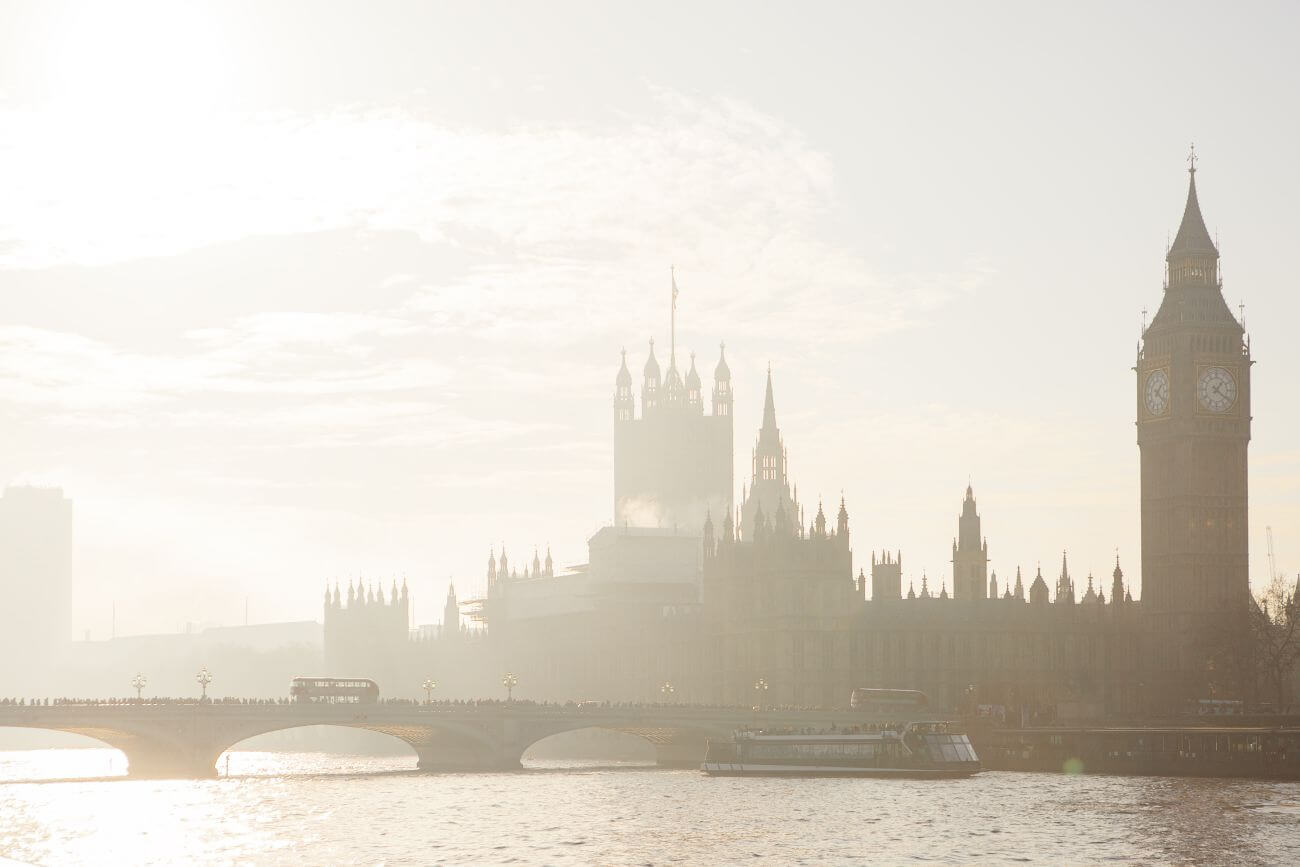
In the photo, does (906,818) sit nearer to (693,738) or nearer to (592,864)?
(592,864)

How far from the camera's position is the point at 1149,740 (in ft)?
518

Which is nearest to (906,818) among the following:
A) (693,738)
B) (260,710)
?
(260,710)

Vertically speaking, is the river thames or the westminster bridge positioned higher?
the westminster bridge

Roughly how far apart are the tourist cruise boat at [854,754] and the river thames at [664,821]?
3.85 meters

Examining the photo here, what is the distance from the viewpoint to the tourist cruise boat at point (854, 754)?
519ft

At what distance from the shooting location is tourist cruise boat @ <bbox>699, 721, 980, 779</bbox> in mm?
158125

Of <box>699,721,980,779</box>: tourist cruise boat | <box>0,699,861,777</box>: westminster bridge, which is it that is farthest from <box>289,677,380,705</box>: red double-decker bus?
<box>699,721,980,779</box>: tourist cruise boat

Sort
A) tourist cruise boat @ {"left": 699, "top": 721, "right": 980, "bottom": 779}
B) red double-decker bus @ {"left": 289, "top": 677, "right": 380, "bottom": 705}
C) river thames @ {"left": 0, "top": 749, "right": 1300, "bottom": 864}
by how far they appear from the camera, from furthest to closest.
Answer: red double-decker bus @ {"left": 289, "top": 677, "right": 380, "bottom": 705} < tourist cruise boat @ {"left": 699, "top": 721, "right": 980, "bottom": 779} < river thames @ {"left": 0, "top": 749, "right": 1300, "bottom": 864}

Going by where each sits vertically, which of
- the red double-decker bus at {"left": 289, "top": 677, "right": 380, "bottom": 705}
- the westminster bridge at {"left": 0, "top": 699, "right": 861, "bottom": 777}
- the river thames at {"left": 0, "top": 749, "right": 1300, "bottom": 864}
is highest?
the red double-decker bus at {"left": 289, "top": 677, "right": 380, "bottom": 705}

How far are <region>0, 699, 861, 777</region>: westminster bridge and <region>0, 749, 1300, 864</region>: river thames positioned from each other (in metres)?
5.66

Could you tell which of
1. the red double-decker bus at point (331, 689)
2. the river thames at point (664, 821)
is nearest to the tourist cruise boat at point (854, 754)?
the river thames at point (664, 821)

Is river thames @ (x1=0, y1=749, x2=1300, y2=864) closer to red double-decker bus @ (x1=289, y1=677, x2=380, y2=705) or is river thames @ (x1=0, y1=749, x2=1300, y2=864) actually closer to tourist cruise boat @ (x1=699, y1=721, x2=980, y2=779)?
tourist cruise boat @ (x1=699, y1=721, x2=980, y2=779)

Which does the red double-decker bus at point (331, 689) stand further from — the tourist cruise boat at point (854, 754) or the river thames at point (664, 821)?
the tourist cruise boat at point (854, 754)

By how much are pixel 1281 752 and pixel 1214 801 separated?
2267cm
